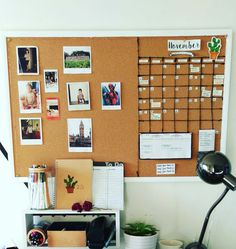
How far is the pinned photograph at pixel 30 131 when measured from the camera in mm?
1519

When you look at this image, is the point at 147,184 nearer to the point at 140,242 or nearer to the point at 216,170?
the point at 140,242

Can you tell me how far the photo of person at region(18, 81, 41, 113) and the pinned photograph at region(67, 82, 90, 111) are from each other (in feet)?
0.52

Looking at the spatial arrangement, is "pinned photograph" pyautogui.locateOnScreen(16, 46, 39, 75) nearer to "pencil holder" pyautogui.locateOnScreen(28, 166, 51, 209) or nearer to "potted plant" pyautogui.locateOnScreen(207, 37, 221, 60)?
"pencil holder" pyautogui.locateOnScreen(28, 166, 51, 209)

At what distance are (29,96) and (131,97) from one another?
0.52 m

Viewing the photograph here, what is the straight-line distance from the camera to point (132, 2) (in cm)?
146

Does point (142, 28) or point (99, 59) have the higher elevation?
point (142, 28)

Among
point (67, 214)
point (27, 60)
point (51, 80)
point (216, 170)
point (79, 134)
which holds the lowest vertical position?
point (67, 214)

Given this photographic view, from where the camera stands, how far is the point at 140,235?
150 centimetres

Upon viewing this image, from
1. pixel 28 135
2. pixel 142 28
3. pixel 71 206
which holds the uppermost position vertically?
pixel 142 28

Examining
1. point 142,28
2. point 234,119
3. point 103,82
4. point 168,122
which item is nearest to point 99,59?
point 103,82

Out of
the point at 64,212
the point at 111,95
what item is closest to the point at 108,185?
the point at 64,212

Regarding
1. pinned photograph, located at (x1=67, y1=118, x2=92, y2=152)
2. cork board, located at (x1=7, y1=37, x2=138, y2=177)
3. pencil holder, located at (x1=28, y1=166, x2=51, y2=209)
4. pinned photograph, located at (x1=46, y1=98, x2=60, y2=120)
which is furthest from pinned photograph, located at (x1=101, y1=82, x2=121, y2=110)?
pencil holder, located at (x1=28, y1=166, x2=51, y2=209)

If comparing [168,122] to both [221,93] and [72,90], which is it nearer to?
[221,93]

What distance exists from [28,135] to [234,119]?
3.52 feet
